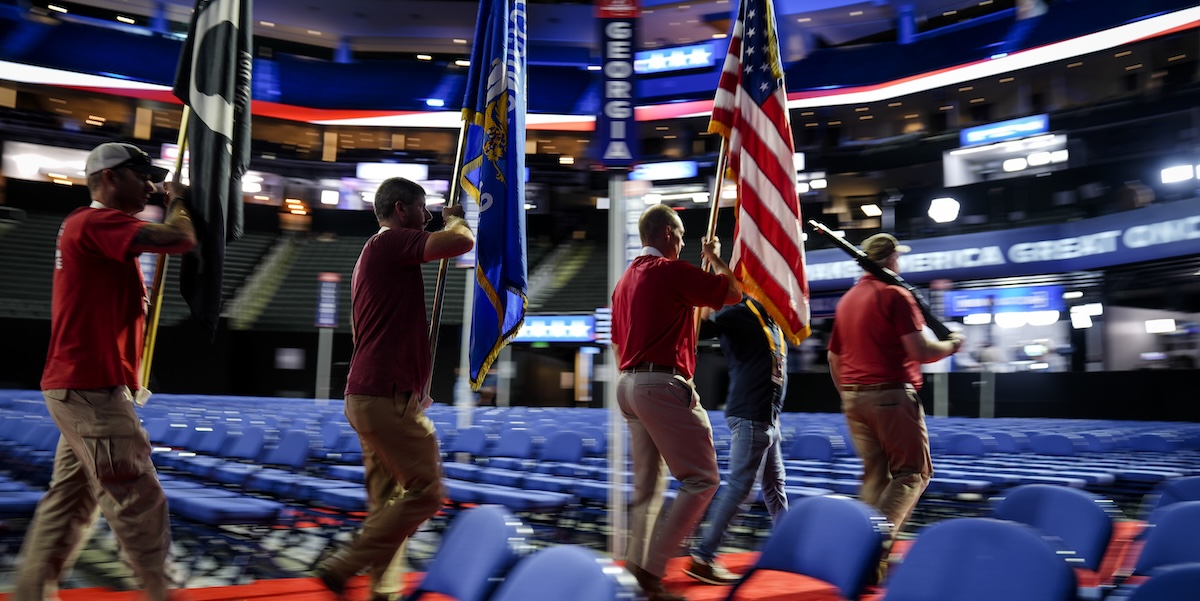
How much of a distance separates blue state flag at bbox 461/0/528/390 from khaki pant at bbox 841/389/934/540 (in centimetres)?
169

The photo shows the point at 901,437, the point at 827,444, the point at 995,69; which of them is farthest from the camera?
the point at 995,69

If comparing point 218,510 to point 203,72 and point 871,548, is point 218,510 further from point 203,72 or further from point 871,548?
point 871,548

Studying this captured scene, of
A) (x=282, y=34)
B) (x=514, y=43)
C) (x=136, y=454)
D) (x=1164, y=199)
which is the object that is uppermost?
(x=282, y=34)

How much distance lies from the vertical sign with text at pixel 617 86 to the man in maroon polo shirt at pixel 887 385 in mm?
1313

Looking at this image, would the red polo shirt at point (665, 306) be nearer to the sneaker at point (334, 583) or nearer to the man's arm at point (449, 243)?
the man's arm at point (449, 243)

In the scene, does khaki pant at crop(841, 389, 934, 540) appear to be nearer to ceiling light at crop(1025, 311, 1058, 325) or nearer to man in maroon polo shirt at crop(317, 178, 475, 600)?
man in maroon polo shirt at crop(317, 178, 475, 600)

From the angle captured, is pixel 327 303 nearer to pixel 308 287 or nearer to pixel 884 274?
pixel 308 287

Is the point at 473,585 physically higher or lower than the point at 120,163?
lower

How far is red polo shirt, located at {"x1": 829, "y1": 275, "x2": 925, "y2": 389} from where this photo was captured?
12.9 ft

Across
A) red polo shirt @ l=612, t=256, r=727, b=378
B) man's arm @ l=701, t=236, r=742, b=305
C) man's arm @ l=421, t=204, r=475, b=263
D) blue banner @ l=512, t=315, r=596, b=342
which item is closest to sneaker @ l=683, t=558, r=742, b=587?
red polo shirt @ l=612, t=256, r=727, b=378

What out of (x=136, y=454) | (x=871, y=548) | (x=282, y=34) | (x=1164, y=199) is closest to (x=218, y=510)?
(x=136, y=454)

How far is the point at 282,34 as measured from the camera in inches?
1312

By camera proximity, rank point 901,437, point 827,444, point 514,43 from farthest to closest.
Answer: point 827,444, point 514,43, point 901,437

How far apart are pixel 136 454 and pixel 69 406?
0.26m
